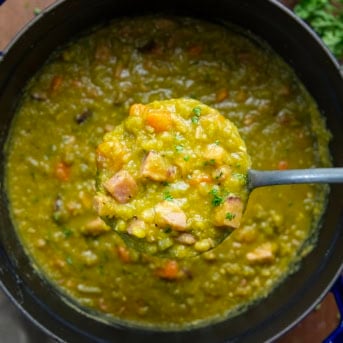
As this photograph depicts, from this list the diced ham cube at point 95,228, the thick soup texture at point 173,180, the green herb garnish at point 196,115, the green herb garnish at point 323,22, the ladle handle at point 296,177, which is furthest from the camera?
the green herb garnish at point 323,22

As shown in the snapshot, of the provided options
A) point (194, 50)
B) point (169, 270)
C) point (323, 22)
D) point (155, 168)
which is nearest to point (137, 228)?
point (155, 168)

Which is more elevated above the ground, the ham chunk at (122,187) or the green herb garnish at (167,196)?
the ham chunk at (122,187)

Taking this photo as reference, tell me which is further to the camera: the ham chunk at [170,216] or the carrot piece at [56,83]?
the carrot piece at [56,83]

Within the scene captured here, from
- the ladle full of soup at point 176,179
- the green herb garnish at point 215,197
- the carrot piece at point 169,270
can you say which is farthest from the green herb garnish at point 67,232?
the green herb garnish at point 215,197

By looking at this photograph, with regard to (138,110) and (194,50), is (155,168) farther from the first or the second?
(194,50)

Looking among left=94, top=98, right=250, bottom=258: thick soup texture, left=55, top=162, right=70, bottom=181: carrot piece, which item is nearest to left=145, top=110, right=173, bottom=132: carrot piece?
left=94, top=98, right=250, bottom=258: thick soup texture

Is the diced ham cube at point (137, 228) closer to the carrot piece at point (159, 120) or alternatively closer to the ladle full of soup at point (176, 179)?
the ladle full of soup at point (176, 179)

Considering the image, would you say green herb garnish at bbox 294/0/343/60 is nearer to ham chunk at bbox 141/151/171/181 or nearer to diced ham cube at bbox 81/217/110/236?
ham chunk at bbox 141/151/171/181
